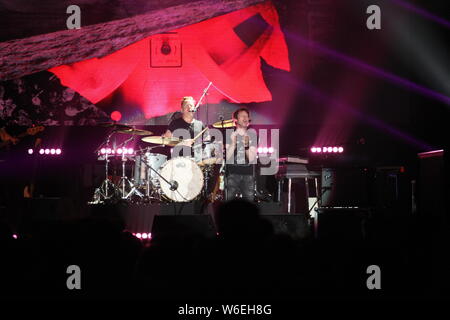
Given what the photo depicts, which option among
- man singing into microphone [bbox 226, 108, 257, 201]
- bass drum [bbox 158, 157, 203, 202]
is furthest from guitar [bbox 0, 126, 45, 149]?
man singing into microphone [bbox 226, 108, 257, 201]

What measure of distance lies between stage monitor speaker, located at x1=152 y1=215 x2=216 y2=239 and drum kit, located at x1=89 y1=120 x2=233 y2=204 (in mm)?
2076

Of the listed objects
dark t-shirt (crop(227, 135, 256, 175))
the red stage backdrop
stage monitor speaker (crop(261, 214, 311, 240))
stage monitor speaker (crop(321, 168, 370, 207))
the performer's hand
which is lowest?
stage monitor speaker (crop(261, 214, 311, 240))

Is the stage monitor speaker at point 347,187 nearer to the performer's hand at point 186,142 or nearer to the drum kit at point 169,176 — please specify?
the drum kit at point 169,176

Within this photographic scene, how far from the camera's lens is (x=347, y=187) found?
20.7ft

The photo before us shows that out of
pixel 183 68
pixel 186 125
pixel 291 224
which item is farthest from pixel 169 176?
pixel 291 224

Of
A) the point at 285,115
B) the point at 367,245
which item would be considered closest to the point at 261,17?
the point at 285,115

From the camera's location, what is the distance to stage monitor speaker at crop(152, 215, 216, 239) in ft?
12.8

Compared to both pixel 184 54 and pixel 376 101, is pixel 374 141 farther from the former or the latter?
pixel 184 54

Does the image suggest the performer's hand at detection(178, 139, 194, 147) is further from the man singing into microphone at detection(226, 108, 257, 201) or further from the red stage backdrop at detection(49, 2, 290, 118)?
the red stage backdrop at detection(49, 2, 290, 118)

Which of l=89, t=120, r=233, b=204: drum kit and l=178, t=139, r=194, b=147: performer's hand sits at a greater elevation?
l=178, t=139, r=194, b=147: performer's hand

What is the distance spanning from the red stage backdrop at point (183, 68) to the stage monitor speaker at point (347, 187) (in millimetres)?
1983

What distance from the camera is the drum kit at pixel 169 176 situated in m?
6.35

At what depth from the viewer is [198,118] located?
773 cm

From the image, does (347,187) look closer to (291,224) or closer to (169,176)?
(169,176)
